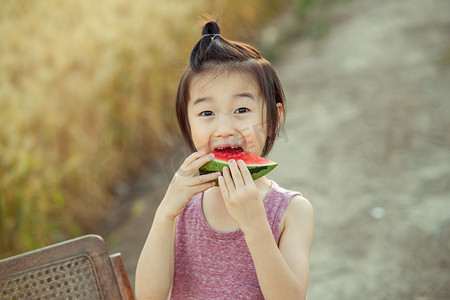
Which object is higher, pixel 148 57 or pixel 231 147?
pixel 148 57

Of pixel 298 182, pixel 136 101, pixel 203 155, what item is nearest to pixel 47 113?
pixel 136 101

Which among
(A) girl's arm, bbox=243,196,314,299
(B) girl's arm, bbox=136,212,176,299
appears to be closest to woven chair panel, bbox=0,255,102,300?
(B) girl's arm, bbox=136,212,176,299

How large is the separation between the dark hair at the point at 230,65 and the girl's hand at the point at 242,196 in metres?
0.33

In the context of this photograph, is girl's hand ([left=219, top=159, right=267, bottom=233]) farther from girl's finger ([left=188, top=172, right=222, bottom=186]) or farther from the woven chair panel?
the woven chair panel

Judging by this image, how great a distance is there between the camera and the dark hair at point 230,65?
70.7 inches

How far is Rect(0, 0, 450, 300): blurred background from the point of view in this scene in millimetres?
3992

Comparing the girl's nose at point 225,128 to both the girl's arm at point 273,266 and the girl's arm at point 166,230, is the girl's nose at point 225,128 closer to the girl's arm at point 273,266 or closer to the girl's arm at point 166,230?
the girl's arm at point 166,230

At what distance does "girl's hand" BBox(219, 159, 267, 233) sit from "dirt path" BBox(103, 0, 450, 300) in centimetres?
68

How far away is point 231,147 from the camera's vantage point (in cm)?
175

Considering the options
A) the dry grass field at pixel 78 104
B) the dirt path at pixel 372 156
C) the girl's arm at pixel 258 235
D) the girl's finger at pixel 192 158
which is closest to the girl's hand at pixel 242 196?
the girl's arm at pixel 258 235

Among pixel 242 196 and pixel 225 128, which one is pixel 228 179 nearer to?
pixel 242 196

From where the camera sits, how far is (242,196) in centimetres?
156

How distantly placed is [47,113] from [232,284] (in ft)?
12.4

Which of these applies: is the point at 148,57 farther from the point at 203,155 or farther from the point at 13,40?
the point at 203,155
